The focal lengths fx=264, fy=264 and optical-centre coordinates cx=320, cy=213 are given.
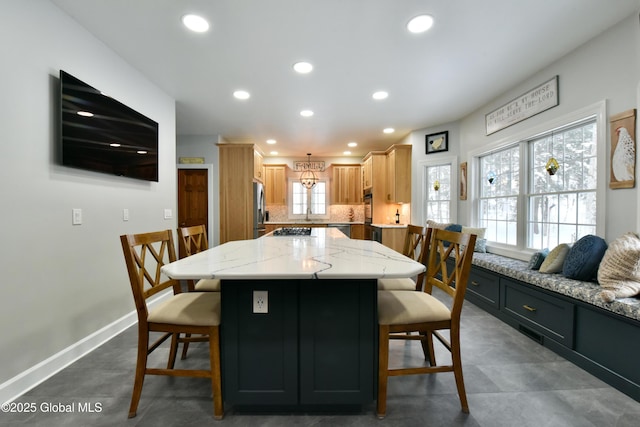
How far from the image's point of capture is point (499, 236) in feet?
11.6

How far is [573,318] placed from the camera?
6.38ft

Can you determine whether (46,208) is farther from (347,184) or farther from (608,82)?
(347,184)

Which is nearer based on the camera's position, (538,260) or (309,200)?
(538,260)

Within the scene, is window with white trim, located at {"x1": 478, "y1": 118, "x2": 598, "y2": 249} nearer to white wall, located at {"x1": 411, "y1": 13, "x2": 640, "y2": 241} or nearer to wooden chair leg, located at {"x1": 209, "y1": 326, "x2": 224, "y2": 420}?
white wall, located at {"x1": 411, "y1": 13, "x2": 640, "y2": 241}

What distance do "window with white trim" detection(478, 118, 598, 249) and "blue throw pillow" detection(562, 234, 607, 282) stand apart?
36 centimetres

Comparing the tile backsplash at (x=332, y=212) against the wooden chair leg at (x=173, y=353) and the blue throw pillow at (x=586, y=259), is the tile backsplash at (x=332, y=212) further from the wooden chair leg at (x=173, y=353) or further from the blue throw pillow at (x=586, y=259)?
the wooden chair leg at (x=173, y=353)

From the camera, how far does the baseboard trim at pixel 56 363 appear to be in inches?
61.9

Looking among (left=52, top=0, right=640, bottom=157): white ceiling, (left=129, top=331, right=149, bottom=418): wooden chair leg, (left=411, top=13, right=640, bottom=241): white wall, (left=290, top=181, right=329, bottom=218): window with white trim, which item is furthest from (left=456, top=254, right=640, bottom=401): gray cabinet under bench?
(left=290, top=181, right=329, bottom=218): window with white trim

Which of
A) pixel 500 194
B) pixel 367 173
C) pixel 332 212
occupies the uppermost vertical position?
pixel 367 173

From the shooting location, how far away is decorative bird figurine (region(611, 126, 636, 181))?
1974mm

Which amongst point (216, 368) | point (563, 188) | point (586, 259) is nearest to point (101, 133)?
point (216, 368)

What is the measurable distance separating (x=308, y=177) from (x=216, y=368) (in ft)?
19.3

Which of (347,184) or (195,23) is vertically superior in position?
(195,23)

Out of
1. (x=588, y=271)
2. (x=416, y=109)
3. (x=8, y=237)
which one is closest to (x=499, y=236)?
(x=588, y=271)
